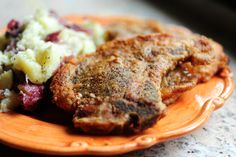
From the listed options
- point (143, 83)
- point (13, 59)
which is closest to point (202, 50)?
point (143, 83)

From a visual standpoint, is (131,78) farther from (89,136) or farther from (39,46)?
(39,46)

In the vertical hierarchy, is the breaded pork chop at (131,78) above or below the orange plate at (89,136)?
above

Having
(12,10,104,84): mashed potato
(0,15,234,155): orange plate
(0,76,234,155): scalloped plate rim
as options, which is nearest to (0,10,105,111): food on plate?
(12,10,104,84): mashed potato

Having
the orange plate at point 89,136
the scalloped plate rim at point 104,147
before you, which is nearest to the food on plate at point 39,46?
the orange plate at point 89,136

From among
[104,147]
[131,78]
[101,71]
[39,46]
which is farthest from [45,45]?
[104,147]

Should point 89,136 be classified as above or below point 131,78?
below

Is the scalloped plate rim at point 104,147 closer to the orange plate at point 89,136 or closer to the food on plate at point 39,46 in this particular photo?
the orange plate at point 89,136
